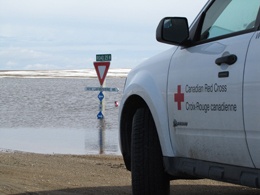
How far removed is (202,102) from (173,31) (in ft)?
2.38

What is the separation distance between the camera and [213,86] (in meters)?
4.81

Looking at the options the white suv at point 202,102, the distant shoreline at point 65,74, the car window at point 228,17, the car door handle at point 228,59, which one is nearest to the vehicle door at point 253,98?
the white suv at point 202,102

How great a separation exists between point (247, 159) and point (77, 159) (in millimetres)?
6304

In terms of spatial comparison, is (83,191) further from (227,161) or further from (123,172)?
(227,161)

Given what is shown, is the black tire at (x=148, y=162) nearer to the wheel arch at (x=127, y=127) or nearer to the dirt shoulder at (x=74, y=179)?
the wheel arch at (x=127, y=127)

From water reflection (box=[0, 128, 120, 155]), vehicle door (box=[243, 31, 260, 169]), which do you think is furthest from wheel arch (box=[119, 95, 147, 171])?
water reflection (box=[0, 128, 120, 155])

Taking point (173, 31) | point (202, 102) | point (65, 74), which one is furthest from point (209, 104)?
point (65, 74)

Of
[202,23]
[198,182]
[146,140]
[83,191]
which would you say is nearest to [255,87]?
[202,23]

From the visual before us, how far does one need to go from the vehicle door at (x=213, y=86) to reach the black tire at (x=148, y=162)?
0.32 metres

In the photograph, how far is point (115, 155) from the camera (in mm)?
11734

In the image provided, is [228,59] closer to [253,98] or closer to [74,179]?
[253,98]

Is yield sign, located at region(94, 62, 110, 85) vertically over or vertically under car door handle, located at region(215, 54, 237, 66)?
over

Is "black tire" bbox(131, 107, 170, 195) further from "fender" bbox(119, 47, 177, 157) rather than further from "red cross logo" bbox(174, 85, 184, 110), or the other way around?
"red cross logo" bbox(174, 85, 184, 110)

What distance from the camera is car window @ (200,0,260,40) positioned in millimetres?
4844
